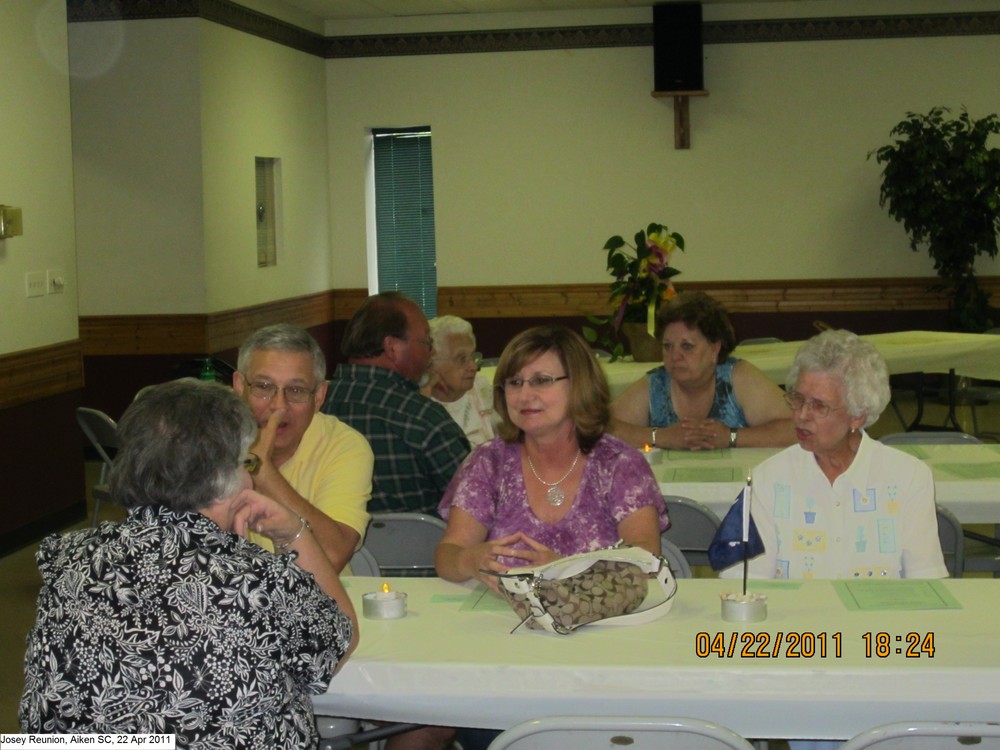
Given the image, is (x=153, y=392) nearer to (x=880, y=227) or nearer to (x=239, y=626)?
(x=239, y=626)

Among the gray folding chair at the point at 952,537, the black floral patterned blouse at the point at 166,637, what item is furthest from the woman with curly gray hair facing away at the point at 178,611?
the gray folding chair at the point at 952,537

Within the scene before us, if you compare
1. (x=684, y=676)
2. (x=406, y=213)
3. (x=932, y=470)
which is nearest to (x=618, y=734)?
(x=684, y=676)

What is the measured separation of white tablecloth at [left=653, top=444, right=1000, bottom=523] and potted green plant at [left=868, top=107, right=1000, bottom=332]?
5853mm

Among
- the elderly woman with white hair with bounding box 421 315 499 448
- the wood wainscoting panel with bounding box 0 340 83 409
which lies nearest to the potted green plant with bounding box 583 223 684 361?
the elderly woman with white hair with bounding box 421 315 499 448

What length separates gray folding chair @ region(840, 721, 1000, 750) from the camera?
68.5 inches

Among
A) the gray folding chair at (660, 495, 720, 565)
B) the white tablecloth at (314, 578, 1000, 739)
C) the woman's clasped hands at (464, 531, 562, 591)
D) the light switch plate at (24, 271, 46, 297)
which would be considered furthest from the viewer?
the light switch plate at (24, 271, 46, 297)

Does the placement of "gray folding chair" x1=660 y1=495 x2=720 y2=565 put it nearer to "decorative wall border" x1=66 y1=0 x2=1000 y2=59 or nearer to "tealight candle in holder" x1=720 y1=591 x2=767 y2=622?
"tealight candle in holder" x1=720 y1=591 x2=767 y2=622

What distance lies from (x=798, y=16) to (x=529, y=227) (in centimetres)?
292

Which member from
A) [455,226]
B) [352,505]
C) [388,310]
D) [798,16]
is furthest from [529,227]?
[352,505]

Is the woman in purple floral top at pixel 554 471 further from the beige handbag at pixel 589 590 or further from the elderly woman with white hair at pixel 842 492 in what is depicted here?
the beige handbag at pixel 589 590

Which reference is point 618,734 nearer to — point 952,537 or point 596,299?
point 952,537

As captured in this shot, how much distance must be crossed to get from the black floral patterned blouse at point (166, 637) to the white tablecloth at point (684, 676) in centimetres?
32

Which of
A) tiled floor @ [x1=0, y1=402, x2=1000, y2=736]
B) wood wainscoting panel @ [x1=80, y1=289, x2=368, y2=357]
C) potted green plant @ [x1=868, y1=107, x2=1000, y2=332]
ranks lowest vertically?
tiled floor @ [x1=0, y1=402, x2=1000, y2=736]

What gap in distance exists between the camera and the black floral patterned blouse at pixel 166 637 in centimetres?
181
